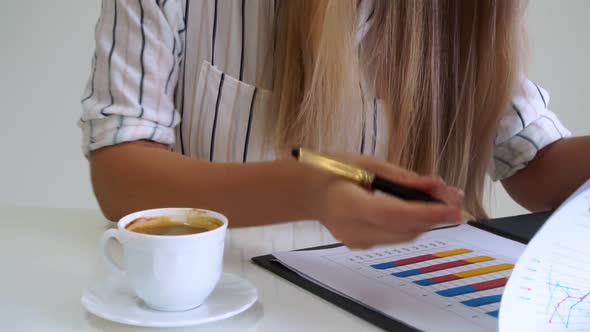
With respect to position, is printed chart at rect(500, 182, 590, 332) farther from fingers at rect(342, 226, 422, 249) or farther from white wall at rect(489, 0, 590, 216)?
white wall at rect(489, 0, 590, 216)

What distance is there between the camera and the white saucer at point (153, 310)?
41 cm

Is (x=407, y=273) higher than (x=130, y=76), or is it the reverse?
(x=130, y=76)

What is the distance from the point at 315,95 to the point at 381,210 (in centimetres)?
34

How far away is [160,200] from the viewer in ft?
1.94

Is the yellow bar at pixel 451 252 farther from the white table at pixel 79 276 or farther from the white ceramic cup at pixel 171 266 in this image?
the white ceramic cup at pixel 171 266

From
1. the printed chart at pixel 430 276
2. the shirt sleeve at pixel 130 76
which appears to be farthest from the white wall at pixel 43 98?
the printed chart at pixel 430 276

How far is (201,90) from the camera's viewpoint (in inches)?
30.5

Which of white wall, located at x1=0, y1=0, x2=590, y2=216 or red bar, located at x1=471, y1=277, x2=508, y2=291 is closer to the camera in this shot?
red bar, located at x1=471, y1=277, x2=508, y2=291

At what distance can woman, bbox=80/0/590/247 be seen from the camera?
66 cm

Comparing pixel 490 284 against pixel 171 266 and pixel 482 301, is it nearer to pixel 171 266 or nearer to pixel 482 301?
pixel 482 301

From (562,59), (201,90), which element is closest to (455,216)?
(201,90)

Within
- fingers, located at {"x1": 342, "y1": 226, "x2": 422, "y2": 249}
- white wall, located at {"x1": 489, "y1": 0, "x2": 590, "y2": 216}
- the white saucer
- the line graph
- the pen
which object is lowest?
the white saucer

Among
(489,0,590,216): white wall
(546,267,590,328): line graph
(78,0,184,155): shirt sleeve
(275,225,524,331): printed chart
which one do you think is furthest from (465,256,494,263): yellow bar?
(489,0,590,216): white wall

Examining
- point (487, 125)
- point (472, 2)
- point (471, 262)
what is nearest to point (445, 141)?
point (487, 125)
